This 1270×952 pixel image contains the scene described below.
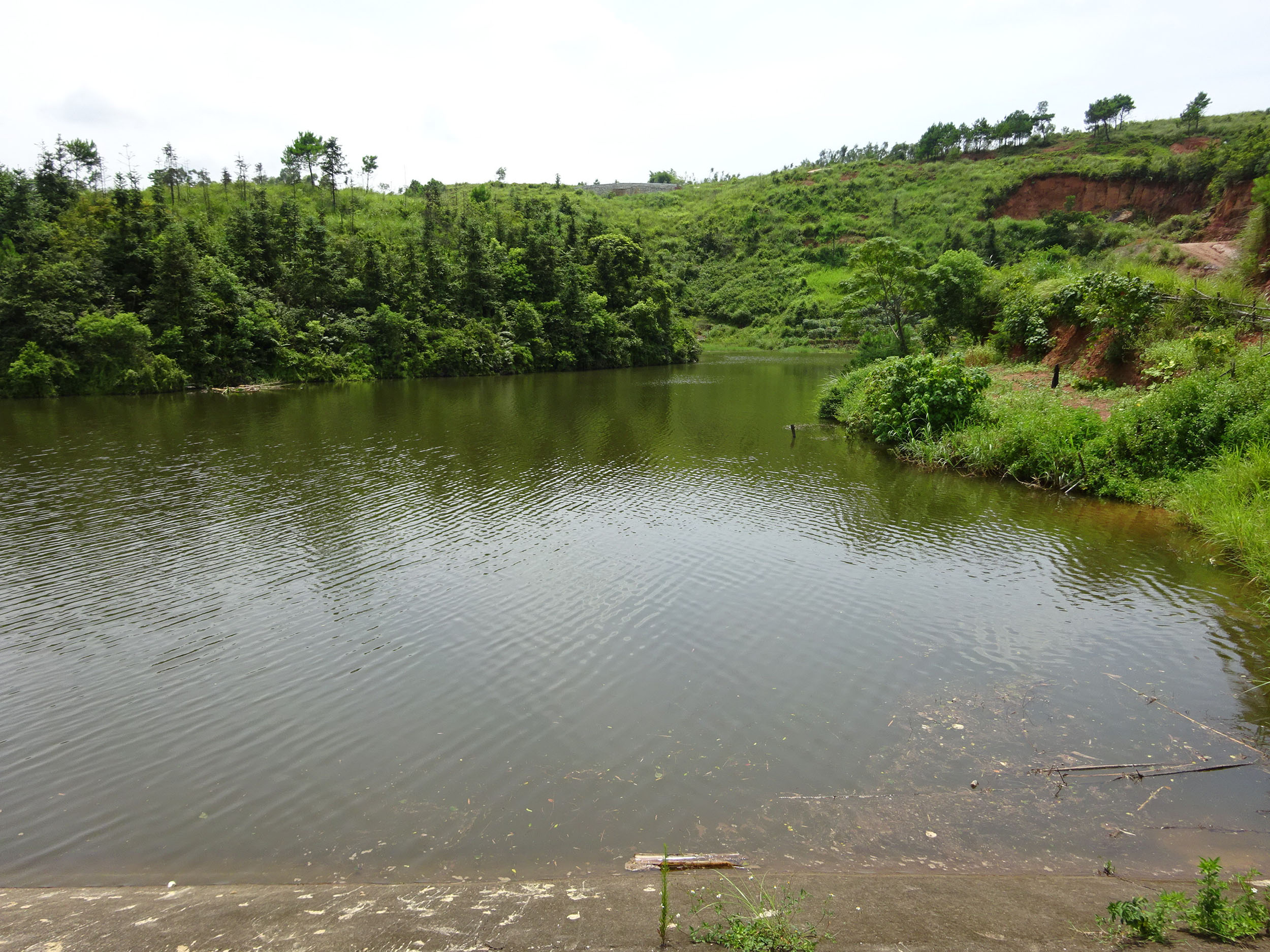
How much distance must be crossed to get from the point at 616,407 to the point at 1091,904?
32641 mm

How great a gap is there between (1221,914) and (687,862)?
3.63 m

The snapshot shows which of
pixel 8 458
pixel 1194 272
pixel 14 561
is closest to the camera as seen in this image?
pixel 14 561

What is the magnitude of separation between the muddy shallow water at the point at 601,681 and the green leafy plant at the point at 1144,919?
132 cm

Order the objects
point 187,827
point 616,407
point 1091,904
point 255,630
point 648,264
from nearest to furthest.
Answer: point 1091,904 < point 187,827 < point 255,630 < point 616,407 < point 648,264

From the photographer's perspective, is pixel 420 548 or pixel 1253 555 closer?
pixel 1253 555

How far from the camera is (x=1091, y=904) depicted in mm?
5137

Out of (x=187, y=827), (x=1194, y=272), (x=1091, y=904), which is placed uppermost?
(x=1194, y=272)

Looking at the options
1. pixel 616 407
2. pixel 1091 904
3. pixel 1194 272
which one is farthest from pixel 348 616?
pixel 1194 272

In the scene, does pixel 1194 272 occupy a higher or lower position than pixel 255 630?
higher

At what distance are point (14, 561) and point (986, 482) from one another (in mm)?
22892

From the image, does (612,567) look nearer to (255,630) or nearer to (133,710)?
(255,630)

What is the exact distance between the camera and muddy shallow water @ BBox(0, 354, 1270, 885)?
640 centimetres

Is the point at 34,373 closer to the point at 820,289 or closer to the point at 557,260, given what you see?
the point at 557,260

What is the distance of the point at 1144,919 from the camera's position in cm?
445
